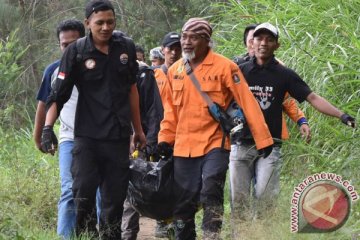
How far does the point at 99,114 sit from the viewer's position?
21.8ft

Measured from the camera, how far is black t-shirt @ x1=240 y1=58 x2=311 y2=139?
7086mm

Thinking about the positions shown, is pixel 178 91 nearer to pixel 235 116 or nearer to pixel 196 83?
pixel 196 83

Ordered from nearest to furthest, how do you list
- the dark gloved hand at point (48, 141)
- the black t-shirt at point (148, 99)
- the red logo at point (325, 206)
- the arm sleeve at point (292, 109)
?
the red logo at point (325, 206)
the dark gloved hand at point (48, 141)
the arm sleeve at point (292, 109)
the black t-shirt at point (148, 99)

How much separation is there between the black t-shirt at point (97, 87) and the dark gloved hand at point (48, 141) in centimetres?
21

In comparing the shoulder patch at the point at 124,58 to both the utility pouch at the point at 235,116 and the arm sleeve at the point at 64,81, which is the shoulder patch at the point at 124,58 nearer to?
the arm sleeve at the point at 64,81

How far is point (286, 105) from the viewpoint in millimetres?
7492

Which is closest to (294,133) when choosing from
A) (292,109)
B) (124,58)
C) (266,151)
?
(292,109)

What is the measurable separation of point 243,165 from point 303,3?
8.14 ft

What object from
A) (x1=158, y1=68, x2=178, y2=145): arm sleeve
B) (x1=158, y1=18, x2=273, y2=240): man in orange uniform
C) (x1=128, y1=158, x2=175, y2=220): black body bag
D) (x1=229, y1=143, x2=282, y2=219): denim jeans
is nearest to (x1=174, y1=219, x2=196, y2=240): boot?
(x1=158, y1=18, x2=273, y2=240): man in orange uniform

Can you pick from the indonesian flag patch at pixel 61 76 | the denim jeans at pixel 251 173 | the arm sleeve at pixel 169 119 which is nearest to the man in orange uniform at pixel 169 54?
the arm sleeve at pixel 169 119

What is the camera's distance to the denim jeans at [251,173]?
7023 mm

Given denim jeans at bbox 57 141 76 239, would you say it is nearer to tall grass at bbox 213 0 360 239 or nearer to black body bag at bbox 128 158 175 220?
black body bag at bbox 128 158 175 220

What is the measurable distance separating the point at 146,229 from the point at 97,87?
287 cm

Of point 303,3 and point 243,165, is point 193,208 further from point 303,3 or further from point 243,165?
point 303,3
